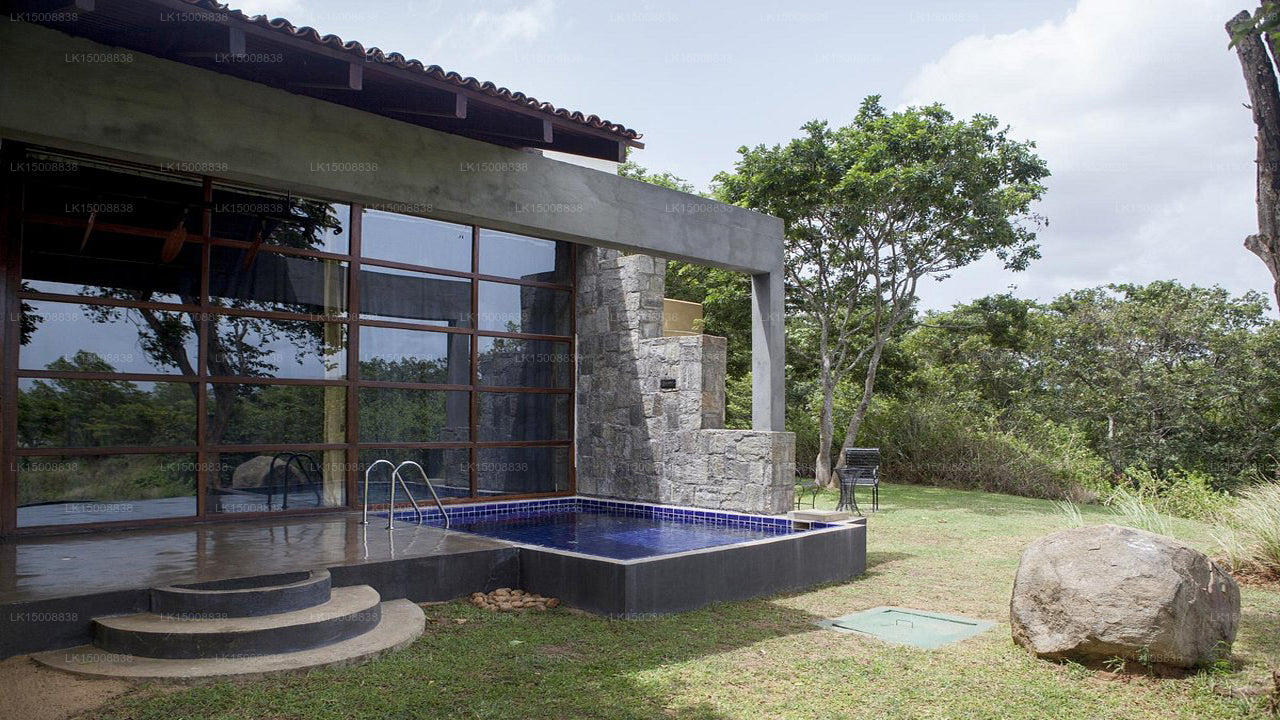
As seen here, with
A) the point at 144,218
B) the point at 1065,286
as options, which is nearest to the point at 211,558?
the point at 144,218

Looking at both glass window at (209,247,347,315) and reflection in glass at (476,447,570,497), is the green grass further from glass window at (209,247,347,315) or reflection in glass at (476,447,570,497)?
reflection in glass at (476,447,570,497)

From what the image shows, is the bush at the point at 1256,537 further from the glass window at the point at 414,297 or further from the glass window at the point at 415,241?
the glass window at the point at 415,241

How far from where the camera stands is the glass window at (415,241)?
Answer: 9406 millimetres

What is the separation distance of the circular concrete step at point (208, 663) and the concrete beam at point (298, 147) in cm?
276

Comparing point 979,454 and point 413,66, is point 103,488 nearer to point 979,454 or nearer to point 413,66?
point 413,66

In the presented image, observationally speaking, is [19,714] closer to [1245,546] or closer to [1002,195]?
[1245,546]

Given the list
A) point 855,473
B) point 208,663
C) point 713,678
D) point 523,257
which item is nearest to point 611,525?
point 855,473

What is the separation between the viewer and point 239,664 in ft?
14.3

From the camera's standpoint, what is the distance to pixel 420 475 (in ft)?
32.3

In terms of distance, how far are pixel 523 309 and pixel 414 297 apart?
1608mm

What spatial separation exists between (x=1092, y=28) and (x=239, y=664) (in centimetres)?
1373

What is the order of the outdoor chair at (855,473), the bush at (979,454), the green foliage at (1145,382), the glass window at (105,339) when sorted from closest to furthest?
the glass window at (105,339)
the outdoor chair at (855,473)
the bush at (979,454)
the green foliage at (1145,382)

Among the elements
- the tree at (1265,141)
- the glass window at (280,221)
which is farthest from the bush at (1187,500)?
the glass window at (280,221)

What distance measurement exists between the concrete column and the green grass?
9.83ft
